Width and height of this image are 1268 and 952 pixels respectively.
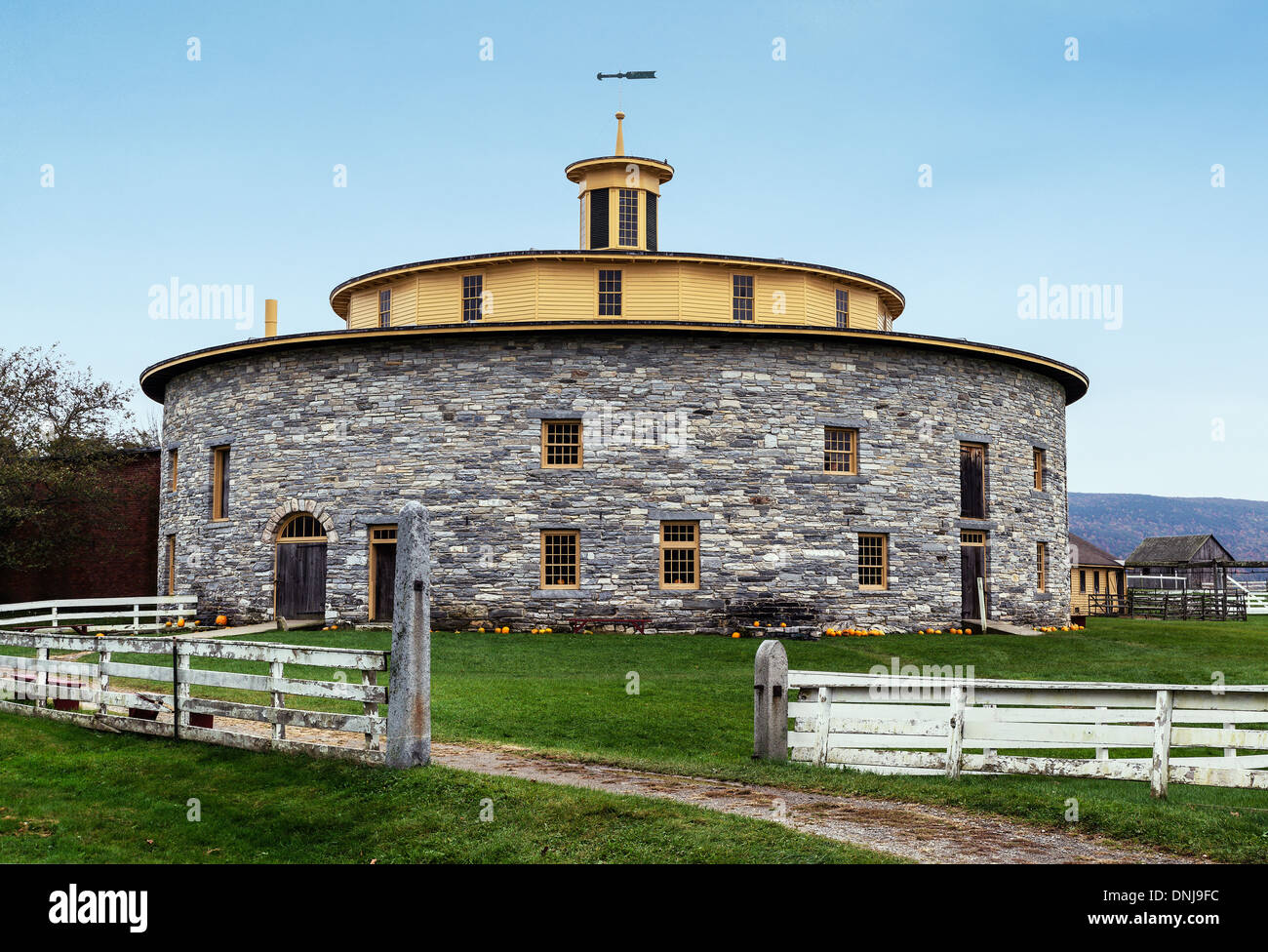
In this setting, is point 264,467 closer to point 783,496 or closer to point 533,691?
point 783,496

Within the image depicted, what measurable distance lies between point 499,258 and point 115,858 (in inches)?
935

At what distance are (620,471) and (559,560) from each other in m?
2.61

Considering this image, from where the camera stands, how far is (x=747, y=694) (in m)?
17.8

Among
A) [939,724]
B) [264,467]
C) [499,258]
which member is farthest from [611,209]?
[939,724]

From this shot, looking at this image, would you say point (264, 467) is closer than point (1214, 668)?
No

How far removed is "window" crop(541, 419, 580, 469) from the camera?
2850cm

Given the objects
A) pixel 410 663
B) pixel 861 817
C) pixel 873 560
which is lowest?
pixel 861 817

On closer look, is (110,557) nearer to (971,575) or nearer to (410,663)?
(971,575)

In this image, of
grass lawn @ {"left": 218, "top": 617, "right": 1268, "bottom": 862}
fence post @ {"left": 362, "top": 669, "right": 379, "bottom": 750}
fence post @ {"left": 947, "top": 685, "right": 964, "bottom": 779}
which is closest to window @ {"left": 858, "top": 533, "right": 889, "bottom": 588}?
grass lawn @ {"left": 218, "top": 617, "right": 1268, "bottom": 862}

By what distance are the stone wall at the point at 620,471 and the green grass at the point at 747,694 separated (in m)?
1.74

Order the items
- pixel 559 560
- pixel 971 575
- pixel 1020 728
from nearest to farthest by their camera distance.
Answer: pixel 1020 728 < pixel 559 560 < pixel 971 575

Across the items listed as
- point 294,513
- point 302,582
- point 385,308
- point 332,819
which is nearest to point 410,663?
point 332,819

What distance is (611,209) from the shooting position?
1385 inches

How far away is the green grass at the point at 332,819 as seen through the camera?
8797 mm
